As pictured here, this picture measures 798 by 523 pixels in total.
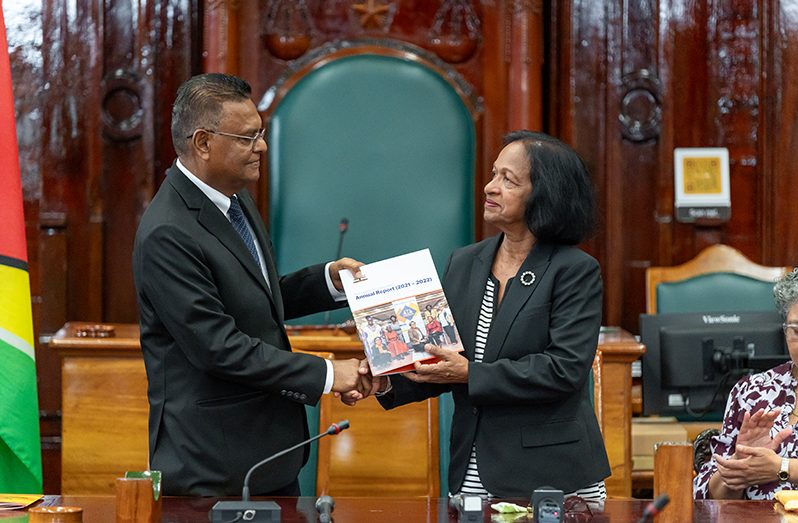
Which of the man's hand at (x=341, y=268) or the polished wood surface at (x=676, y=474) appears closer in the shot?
the polished wood surface at (x=676, y=474)

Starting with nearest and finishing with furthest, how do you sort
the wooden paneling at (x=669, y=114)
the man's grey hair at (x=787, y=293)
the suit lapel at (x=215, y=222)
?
the suit lapel at (x=215, y=222) < the man's grey hair at (x=787, y=293) < the wooden paneling at (x=669, y=114)

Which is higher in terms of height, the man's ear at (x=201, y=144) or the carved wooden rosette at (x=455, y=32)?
the carved wooden rosette at (x=455, y=32)

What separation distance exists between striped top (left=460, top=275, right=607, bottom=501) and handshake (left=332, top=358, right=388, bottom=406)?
0.26 meters

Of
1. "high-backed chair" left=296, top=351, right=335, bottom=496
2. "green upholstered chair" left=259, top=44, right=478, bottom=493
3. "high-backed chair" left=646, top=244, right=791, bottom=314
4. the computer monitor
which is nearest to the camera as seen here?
"high-backed chair" left=296, top=351, right=335, bottom=496

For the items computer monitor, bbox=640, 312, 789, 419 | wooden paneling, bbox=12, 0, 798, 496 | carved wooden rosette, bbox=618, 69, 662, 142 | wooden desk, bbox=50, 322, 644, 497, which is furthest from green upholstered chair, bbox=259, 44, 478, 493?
A: computer monitor, bbox=640, 312, 789, 419

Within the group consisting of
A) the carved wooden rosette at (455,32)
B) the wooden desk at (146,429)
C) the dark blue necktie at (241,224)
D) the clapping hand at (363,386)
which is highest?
the carved wooden rosette at (455,32)

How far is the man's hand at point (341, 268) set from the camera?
9.12ft

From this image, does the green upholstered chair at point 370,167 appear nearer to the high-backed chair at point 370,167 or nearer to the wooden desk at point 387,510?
the high-backed chair at point 370,167

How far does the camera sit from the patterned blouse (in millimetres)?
2832

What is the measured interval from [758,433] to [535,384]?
0.53 meters

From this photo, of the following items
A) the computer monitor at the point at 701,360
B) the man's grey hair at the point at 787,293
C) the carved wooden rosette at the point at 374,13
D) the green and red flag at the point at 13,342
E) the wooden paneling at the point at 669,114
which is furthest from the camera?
the wooden paneling at the point at 669,114

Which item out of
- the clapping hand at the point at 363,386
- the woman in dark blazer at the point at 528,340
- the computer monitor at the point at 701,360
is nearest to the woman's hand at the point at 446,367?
the woman in dark blazer at the point at 528,340

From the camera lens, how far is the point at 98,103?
507cm

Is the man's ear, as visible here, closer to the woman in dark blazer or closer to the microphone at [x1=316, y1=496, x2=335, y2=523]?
the woman in dark blazer
